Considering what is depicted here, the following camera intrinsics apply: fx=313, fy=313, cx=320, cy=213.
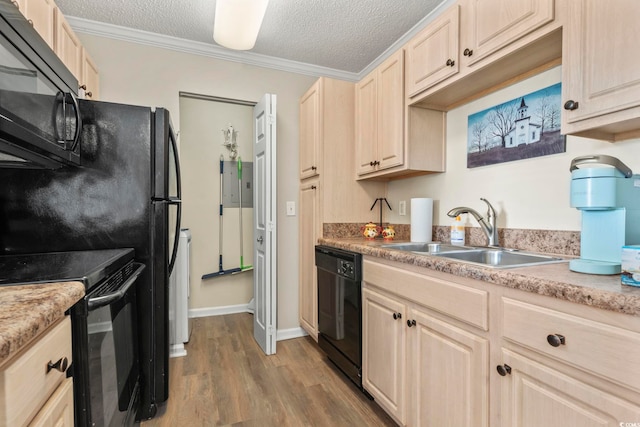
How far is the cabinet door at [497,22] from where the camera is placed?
4.08ft

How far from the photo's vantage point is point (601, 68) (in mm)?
1063

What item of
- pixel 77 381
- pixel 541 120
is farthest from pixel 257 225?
pixel 541 120

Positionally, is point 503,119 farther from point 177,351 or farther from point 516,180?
→ point 177,351

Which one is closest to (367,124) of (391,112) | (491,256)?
(391,112)

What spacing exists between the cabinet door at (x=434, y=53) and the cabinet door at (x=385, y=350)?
1241 mm

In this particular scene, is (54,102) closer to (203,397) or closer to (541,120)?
(203,397)

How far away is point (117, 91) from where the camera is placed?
2453 millimetres

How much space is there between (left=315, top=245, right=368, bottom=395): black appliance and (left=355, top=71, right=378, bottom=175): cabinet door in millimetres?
731

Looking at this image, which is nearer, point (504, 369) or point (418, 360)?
point (504, 369)

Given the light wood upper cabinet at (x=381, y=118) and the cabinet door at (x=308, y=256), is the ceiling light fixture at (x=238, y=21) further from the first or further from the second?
the cabinet door at (x=308, y=256)

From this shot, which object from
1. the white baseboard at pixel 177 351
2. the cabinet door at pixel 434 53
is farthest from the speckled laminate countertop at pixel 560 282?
the white baseboard at pixel 177 351

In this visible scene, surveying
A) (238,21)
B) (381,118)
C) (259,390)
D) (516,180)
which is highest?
(238,21)

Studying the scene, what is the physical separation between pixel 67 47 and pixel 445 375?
106 inches

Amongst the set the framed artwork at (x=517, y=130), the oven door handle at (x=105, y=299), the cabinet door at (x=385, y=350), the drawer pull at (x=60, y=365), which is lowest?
the cabinet door at (x=385, y=350)
